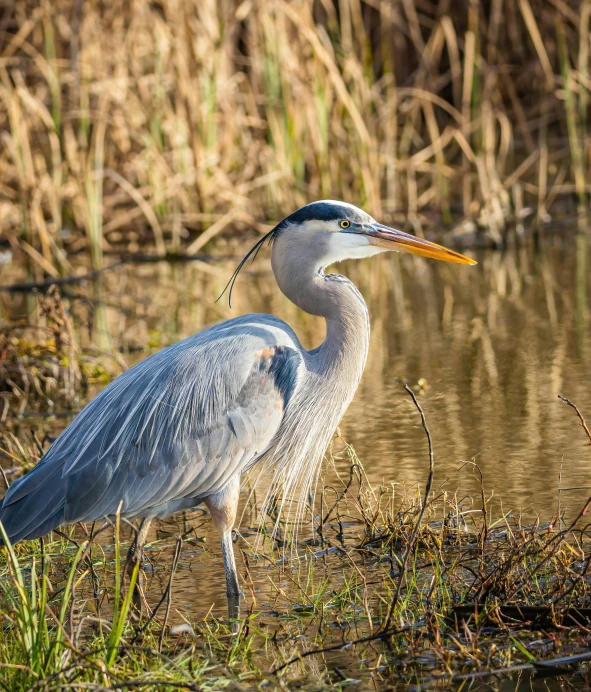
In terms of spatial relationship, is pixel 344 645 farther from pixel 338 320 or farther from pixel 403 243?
pixel 403 243

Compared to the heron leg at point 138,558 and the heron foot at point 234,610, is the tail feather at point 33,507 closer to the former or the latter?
the heron leg at point 138,558

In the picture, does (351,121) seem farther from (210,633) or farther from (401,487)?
(210,633)

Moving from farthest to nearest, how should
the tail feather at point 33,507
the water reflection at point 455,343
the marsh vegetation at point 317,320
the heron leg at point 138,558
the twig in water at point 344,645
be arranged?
the water reflection at point 455,343
the tail feather at point 33,507
the heron leg at point 138,558
the marsh vegetation at point 317,320
the twig in water at point 344,645

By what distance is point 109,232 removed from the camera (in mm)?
11984

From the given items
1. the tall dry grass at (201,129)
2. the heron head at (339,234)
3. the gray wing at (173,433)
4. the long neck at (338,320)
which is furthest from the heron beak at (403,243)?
the tall dry grass at (201,129)

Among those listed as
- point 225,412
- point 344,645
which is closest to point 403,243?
point 225,412

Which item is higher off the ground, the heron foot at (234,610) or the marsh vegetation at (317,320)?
the marsh vegetation at (317,320)

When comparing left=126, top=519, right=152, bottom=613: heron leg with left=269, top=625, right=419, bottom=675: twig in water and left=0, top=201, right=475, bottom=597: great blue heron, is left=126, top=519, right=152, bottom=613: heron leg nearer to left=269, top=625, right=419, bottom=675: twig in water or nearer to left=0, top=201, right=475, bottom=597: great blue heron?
left=0, top=201, right=475, bottom=597: great blue heron

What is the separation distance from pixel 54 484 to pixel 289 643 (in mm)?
1091

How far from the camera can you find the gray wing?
4281 mm

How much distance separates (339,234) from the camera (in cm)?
474

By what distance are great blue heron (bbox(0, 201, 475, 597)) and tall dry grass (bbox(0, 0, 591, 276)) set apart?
574 centimetres

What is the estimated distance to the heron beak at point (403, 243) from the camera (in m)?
4.77

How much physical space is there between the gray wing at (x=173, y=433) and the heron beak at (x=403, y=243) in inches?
22.1
